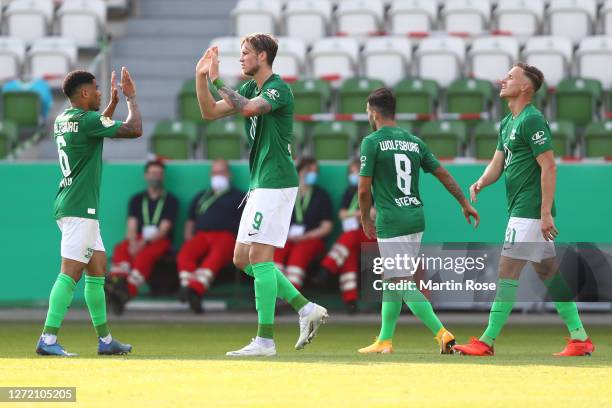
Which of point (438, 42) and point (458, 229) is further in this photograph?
point (438, 42)

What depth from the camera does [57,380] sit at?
7.25 meters

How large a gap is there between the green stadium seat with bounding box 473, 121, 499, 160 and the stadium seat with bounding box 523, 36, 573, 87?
94.9 inches

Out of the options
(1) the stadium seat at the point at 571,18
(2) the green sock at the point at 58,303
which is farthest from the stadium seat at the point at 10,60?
(2) the green sock at the point at 58,303

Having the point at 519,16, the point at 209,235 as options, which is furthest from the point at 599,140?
the point at 209,235

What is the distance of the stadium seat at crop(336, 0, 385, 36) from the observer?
20.4 meters

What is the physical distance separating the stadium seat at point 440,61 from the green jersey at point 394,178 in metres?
9.83

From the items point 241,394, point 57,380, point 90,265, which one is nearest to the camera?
point 241,394

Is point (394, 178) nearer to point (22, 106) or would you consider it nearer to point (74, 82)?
point (74, 82)

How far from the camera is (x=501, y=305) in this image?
29.5 ft

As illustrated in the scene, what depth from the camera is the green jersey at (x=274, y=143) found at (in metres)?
8.79

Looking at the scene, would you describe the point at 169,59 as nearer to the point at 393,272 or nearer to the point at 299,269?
the point at 299,269

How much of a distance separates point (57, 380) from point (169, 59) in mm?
14173

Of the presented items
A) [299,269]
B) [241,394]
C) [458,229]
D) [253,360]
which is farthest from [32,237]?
[241,394]

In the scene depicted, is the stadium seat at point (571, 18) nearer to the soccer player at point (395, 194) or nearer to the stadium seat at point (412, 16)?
the stadium seat at point (412, 16)
